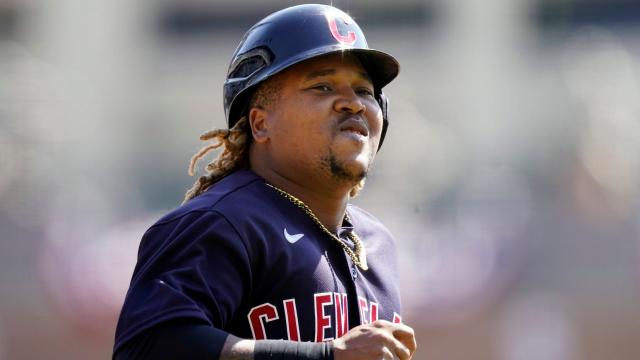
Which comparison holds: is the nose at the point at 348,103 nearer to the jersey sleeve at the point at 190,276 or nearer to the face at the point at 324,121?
the face at the point at 324,121

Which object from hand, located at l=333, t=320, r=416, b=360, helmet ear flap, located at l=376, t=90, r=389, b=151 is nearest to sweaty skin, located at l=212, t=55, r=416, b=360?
helmet ear flap, located at l=376, t=90, r=389, b=151

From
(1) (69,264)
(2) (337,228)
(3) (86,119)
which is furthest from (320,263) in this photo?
(3) (86,119)

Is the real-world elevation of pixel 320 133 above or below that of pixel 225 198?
above

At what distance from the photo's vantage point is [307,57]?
9.80ft

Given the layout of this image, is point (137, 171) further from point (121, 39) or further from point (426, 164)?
point (426, 164)

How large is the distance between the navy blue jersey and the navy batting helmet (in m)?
0.27

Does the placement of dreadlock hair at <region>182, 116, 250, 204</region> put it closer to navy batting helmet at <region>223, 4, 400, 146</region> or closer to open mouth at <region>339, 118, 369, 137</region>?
navy batting helmet at <region>223, 4, 400, 146</region>

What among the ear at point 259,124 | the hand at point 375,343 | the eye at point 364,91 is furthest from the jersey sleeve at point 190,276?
the eye at point 364,91

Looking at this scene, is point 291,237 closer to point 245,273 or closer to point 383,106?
point 245,273

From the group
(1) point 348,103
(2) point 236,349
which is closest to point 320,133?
(1) point 348,103

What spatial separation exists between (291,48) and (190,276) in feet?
2.49

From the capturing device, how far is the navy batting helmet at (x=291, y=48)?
3.04 metres

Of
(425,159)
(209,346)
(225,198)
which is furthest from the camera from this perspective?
(425,159)

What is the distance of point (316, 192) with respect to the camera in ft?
10.1
